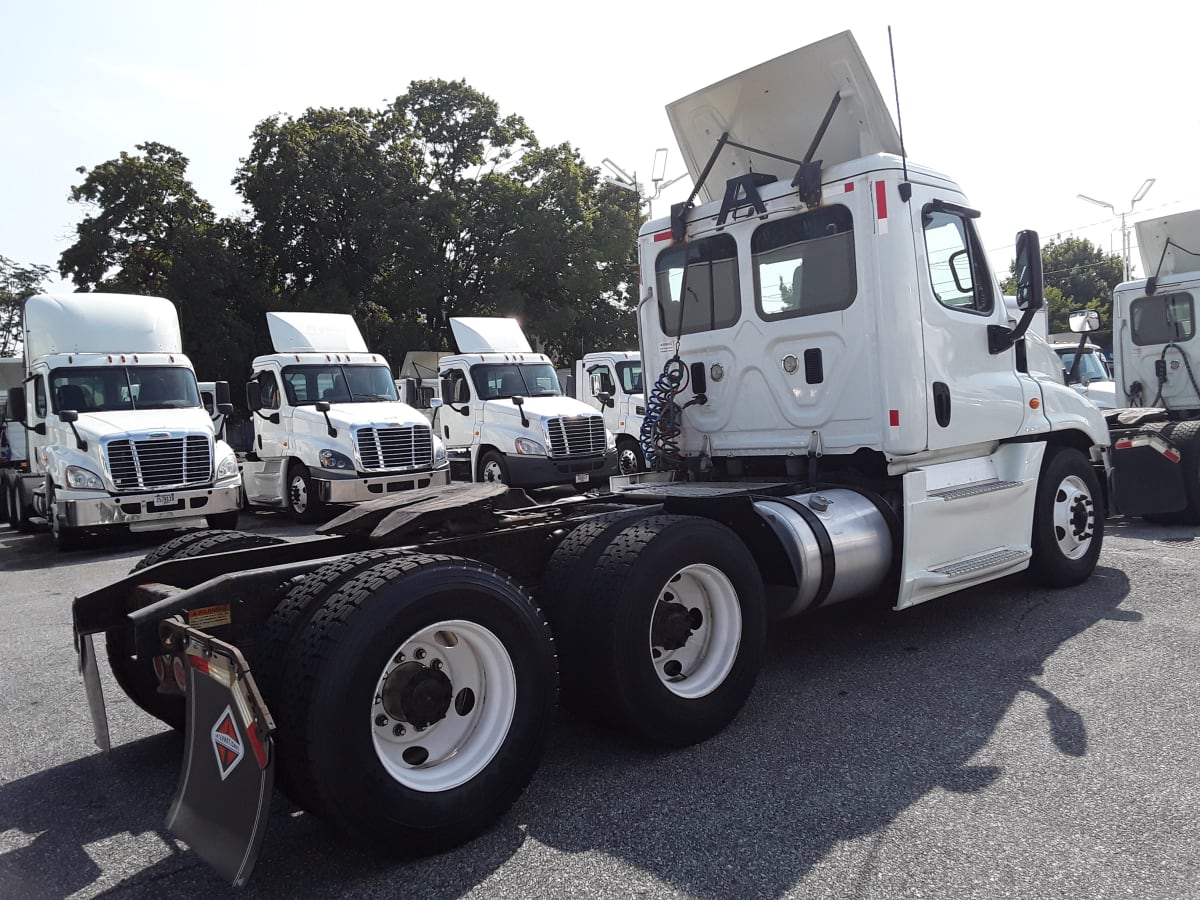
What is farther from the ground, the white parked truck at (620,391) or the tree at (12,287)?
the tree at (12,287)

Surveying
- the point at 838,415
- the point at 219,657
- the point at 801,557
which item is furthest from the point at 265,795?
the point at 838,415

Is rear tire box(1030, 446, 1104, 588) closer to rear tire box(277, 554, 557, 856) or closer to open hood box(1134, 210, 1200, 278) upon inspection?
rear tire box(277, 554, 557, 856)

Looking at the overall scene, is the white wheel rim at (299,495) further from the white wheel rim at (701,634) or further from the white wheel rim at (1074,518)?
the white wheel rim at (701,634)

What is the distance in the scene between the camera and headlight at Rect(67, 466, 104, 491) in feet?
37.5

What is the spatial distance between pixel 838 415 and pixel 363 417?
9.60m

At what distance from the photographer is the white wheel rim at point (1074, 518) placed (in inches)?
256

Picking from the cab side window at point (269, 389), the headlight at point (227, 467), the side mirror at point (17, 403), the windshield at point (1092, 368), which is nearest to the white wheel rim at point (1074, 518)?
the headlight at point (227, 467)

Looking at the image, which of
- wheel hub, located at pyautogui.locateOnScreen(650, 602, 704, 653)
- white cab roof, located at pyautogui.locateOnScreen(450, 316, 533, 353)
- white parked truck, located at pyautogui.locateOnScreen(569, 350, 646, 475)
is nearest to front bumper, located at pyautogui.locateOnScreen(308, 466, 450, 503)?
white cab roof, located at pyautogui.locateOnScreen(450, 316, 533, 353)

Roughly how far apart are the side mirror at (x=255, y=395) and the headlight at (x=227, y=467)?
217cm

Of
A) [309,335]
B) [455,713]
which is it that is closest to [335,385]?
[309,335]

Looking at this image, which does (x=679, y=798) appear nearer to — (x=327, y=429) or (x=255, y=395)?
(x=327, y=429)

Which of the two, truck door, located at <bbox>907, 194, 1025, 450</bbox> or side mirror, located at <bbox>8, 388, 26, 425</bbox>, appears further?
side mirror, located at <bbox>8, 388, 26, 425</bbox>

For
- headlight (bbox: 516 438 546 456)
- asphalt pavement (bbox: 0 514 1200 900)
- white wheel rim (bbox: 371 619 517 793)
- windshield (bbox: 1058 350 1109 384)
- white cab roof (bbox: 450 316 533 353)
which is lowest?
asphalt pavement (bbox: 0 514 1200 900)

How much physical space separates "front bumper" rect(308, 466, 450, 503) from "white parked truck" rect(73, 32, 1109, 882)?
7616mm
